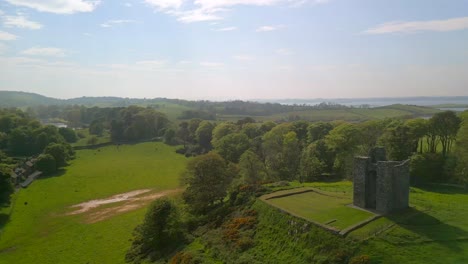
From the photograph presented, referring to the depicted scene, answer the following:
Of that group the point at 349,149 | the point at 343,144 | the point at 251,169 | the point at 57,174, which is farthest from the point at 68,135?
the point at 349,149

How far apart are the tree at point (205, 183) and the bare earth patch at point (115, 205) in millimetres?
16019

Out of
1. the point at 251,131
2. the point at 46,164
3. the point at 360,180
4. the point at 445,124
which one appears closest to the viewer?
the point at 360,180

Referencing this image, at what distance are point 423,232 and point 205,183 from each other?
84.7ft

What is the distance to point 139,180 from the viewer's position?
247 ft

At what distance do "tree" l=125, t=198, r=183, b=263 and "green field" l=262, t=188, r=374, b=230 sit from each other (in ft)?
34.2

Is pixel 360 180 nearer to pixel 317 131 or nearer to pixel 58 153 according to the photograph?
pixel 317 131

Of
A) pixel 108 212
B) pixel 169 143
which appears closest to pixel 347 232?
pixel 108 212

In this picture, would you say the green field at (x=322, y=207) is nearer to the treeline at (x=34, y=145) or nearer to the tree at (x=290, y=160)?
the tree at (x=290, y=160)

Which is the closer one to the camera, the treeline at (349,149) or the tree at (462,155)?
the tree at (462,155)

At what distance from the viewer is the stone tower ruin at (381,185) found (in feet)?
98.6

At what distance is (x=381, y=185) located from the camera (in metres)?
30.2

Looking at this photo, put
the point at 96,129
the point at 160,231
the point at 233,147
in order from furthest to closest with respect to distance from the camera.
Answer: the point at 96,129, the point at 233,147, the point at 160,231

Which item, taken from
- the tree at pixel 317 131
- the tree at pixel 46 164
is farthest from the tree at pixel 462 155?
the tree at pixel 46 164

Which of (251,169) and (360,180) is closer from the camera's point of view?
(360,180)
